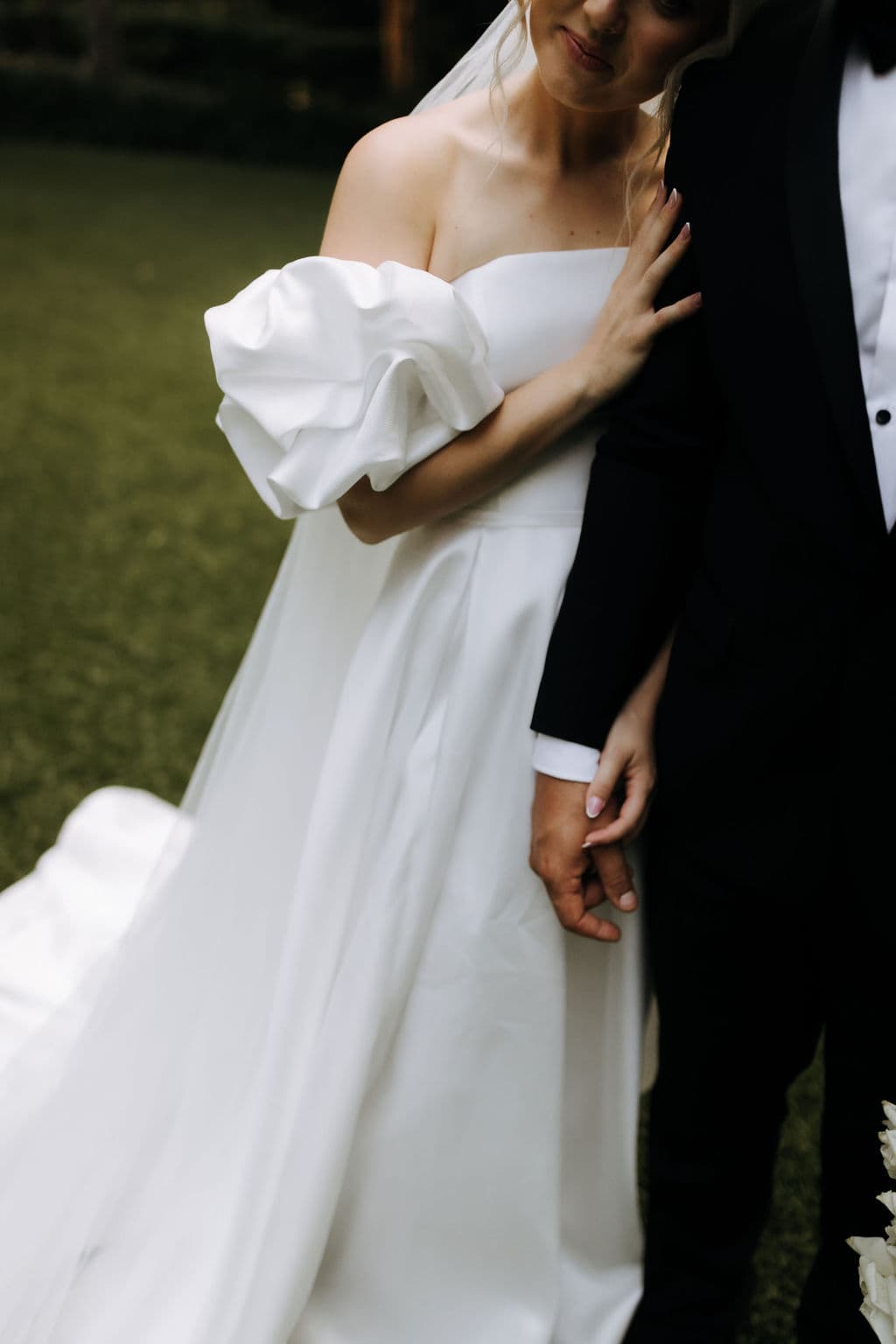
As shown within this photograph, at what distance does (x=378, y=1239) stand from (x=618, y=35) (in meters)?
1.47

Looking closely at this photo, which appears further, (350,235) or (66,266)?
(66,266)

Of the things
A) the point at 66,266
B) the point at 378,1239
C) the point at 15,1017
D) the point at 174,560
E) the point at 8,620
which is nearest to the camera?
the point at 378,1239

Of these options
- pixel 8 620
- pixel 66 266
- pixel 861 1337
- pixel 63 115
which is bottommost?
pixel 861 1337

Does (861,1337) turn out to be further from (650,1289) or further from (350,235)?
(350,235)

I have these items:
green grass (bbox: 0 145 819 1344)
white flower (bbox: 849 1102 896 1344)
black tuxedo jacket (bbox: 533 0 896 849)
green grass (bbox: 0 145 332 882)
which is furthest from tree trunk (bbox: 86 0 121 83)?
white flower (bbox: 849 1102 896 1344)

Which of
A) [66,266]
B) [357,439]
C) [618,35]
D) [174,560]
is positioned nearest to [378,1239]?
[357,439]

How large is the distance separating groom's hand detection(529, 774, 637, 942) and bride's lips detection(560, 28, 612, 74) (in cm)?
78

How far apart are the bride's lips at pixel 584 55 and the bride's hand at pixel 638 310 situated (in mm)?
139

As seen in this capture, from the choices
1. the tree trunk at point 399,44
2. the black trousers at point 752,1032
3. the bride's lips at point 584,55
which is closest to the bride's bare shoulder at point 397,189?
the bride's lips at point 584,55

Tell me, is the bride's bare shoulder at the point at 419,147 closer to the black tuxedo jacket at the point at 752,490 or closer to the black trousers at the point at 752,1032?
the black tuxedo jacket at the point at 752,490

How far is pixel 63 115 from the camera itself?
503 inches

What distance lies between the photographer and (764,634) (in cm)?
138

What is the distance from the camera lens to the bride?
1.53m

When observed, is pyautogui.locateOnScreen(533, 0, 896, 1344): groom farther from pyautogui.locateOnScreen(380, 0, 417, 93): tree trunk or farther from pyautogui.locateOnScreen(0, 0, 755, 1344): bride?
pyautogui.locateOnScreen(380, 0, 417, 93): tree trunk
